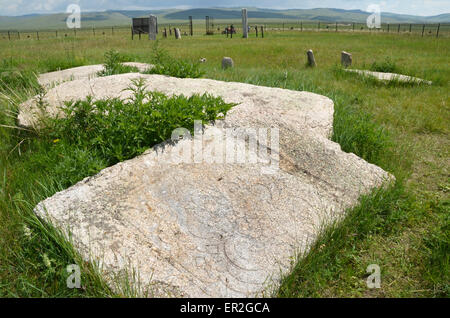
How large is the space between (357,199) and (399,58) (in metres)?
14.0

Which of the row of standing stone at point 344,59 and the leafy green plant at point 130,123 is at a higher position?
the row of standing stone at point 344,59

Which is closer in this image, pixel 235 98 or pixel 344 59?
pixel 235 98

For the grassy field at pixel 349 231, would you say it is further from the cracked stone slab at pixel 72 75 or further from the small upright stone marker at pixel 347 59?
the small upright stone marker at pixel 347 59

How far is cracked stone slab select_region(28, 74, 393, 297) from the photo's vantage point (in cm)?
260

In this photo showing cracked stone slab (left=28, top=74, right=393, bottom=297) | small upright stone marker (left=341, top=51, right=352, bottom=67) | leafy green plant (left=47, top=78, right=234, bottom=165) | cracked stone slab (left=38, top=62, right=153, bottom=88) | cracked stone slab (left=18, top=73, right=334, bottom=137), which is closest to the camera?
cracked stone slab (left=28, top=74, right=393, bottom=297)

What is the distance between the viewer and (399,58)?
15.0 m

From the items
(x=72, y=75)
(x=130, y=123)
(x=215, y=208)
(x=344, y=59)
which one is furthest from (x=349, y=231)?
(x=344, y=59)

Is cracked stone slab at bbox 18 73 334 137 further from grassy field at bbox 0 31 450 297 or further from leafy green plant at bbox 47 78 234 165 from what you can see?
grassy field at bbox 0 31 450 297

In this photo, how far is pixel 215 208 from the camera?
3.13 m

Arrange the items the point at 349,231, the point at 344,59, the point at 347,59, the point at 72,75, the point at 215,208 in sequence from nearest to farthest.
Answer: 1. the point at 215,208
2. the point at 349,231
3. the point at 72,75
4. the point at 347,59
5. the point at 344,59

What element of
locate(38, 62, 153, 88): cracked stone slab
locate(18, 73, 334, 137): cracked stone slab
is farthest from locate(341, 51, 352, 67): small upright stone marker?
locate(18, 73, 334, 137): cracked stone slab

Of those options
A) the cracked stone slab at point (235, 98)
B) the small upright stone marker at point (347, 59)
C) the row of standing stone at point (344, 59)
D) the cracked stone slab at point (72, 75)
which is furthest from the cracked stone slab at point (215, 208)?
the small upright stone marker at point (347, 59)

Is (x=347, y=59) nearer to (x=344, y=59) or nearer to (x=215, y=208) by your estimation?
(x=344, y=59)

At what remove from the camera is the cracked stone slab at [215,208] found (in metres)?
2.60
